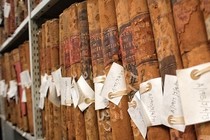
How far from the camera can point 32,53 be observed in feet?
3.50

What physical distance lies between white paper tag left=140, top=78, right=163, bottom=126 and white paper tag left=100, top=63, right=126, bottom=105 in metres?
0.09

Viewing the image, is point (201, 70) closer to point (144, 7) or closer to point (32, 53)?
point (144, 7)

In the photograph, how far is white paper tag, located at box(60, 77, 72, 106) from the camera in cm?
76

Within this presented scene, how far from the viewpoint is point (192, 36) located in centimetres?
39

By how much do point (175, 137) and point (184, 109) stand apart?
6cm

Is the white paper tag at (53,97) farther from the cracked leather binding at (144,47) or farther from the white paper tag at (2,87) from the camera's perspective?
the white paper tag at (2,87)

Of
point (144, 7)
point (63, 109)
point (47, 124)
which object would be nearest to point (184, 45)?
point (144, 7)

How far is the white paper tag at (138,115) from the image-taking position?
0.46 meters

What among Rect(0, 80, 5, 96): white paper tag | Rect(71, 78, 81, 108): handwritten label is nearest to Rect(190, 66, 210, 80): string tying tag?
Rect(71, 78, 81, 108): handwritten label

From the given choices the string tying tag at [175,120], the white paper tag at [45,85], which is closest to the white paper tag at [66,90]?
the white paper tag at [45,85]

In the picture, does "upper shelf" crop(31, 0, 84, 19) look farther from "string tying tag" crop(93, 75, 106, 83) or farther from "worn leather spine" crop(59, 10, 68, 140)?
"string tying tag" crop(93, 75, 106, 83)

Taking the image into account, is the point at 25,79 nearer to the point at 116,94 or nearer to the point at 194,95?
the point at 116,94

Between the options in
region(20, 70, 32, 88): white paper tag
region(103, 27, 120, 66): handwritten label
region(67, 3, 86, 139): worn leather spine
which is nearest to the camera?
region(103, 27, 120, 66): handwritten label

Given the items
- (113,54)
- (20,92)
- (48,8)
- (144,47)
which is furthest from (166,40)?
(20,92)
